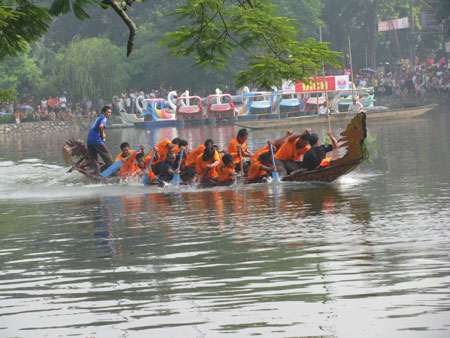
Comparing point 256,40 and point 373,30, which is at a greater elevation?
point 373,30

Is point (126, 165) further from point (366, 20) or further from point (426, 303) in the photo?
point (366, 20)

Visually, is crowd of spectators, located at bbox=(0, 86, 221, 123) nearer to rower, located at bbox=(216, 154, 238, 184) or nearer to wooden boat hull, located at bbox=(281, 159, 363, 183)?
rower, located at bbox=(216, 154, 238, 184)

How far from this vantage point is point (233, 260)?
10297mm

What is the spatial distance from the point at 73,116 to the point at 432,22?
76.6 ft

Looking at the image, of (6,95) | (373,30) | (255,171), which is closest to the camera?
(6,95)

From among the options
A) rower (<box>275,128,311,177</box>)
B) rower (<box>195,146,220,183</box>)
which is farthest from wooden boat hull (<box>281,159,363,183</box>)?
rower (<box>195,146,220,183</box>)

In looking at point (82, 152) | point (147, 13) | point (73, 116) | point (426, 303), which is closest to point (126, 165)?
point (82, 152)

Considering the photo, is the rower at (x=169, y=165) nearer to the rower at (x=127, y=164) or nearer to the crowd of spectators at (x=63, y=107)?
the rower at (x=127, y=164)

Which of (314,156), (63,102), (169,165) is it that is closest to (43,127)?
(63,102)

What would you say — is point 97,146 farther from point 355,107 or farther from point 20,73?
point 20,73

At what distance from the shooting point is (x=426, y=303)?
302 inches

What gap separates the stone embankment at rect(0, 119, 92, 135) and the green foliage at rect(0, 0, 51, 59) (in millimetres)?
43850

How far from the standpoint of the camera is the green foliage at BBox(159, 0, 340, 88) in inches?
335

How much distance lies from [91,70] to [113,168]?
37.3 m
